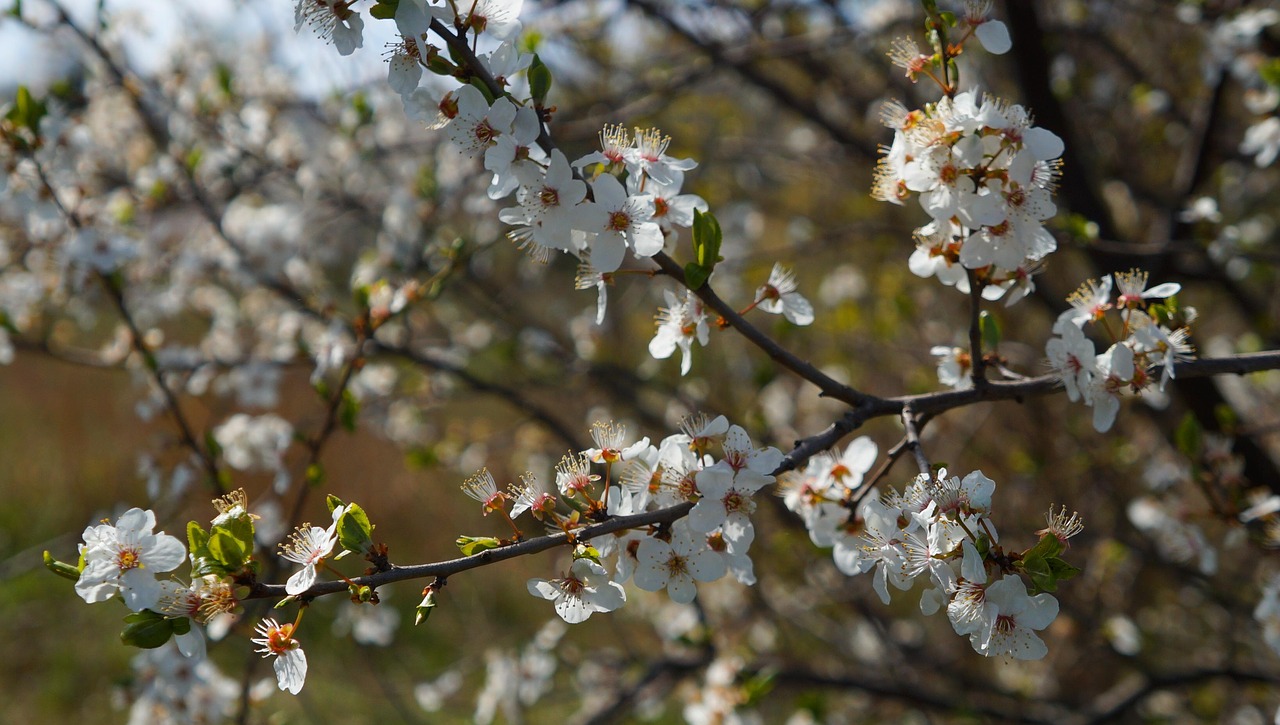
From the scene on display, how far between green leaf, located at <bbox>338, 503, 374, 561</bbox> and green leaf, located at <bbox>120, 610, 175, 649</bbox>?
0.23 m

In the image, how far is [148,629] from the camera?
3.62 ft

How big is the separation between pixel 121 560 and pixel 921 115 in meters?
1.22

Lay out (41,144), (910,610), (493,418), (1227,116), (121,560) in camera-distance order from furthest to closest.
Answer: (493,418), (910,610), (1227,116), (41,144), (121,560)

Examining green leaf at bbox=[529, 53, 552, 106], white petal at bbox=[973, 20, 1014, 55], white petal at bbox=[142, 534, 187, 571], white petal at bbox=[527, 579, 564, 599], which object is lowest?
white petal at bbox=[527, 579, 564, 599]

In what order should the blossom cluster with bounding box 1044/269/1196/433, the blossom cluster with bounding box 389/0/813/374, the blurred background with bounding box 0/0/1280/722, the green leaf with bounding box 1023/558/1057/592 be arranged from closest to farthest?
the green leaf with bounding box 1023/558/1057/592
the blossom cluster with bounding box 389/0/813/374
the blossom cluster with bounding box 1044/269/1196/433
the blurred background with bounding box 0/0/1280/722

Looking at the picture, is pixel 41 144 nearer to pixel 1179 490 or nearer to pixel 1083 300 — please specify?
pixel 1083 300

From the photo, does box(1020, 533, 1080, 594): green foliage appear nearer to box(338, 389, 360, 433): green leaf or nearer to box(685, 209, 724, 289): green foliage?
box(685, 209, 724, 289): green foliage

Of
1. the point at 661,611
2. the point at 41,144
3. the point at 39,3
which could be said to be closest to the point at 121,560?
the point at 41,144

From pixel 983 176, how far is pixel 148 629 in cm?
122

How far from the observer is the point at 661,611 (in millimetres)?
4199

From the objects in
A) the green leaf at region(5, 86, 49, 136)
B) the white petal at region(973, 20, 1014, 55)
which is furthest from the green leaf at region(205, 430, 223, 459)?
the white petal at region(973, 20, 1014, 55)

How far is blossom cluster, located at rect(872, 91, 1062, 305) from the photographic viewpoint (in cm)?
116

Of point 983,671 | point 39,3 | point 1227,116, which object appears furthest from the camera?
point 983,671

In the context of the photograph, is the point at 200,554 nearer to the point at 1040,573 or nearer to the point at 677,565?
the point at 677,565
